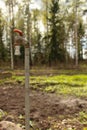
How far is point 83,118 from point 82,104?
1.98m

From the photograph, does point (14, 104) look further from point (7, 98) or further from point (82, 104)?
point (82, 104)

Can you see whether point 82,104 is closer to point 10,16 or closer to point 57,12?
point 10,16

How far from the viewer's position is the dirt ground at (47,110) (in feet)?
26.8

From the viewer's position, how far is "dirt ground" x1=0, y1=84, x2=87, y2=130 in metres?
8.16

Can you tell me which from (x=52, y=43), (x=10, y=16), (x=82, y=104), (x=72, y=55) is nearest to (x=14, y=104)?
(x=82, y=104)

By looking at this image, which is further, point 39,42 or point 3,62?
point 39,42

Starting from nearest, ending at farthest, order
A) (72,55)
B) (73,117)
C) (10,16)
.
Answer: (73,117), (10,16), (72,55)

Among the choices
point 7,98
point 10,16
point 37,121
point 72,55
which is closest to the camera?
point 37,121

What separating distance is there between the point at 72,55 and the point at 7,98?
3259cm

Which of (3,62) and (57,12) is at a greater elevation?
(57,12)

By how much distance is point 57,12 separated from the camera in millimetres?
39375

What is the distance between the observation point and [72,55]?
44438 millimetres

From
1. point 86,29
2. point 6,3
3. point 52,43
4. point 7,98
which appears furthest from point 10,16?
point 7,98

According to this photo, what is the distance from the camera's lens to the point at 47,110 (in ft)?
32.4
